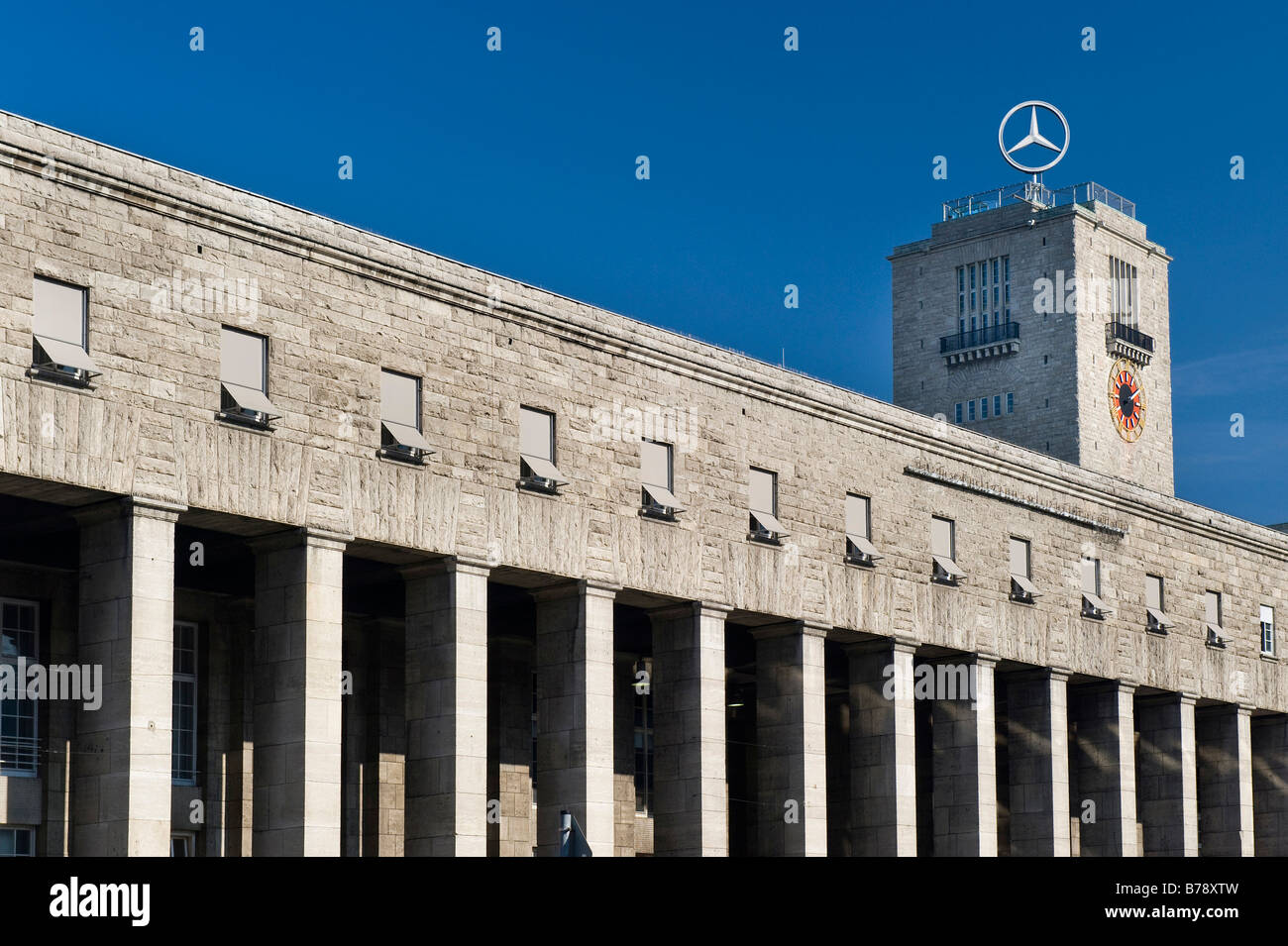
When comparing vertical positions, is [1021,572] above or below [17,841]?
above

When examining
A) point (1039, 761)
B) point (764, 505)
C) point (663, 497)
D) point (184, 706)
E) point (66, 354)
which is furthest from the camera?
point (1039, 761)

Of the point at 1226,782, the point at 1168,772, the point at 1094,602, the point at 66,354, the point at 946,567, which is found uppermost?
the point at 66,354

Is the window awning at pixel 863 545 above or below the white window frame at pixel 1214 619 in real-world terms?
above

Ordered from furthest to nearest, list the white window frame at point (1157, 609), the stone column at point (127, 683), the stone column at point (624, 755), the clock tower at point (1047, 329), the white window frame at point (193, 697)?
the clock tower at point (1047, 329), the white window frame at point (1157, 609), the stone column at point (624, 755), the white window frame at point (193, 697), the stone column at point (127, 683)

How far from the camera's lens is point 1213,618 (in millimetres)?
66625

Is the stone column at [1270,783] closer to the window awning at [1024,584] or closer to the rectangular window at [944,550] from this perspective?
the window awning at [1024,584]

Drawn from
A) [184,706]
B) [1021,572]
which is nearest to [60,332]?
[184,706]

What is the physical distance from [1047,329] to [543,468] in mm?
57998

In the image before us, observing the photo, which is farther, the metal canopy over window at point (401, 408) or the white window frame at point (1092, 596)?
the white window frame at point (1092, 596)

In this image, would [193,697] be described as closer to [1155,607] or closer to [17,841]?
[17,841]

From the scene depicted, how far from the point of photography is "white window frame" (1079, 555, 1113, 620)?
5969cm

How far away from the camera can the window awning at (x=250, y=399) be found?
121ft

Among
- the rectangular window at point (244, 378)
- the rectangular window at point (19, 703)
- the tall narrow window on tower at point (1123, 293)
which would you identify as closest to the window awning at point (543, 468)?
the rectangular window at point (244, 378)

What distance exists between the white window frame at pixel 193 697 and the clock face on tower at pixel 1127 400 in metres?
61.8
